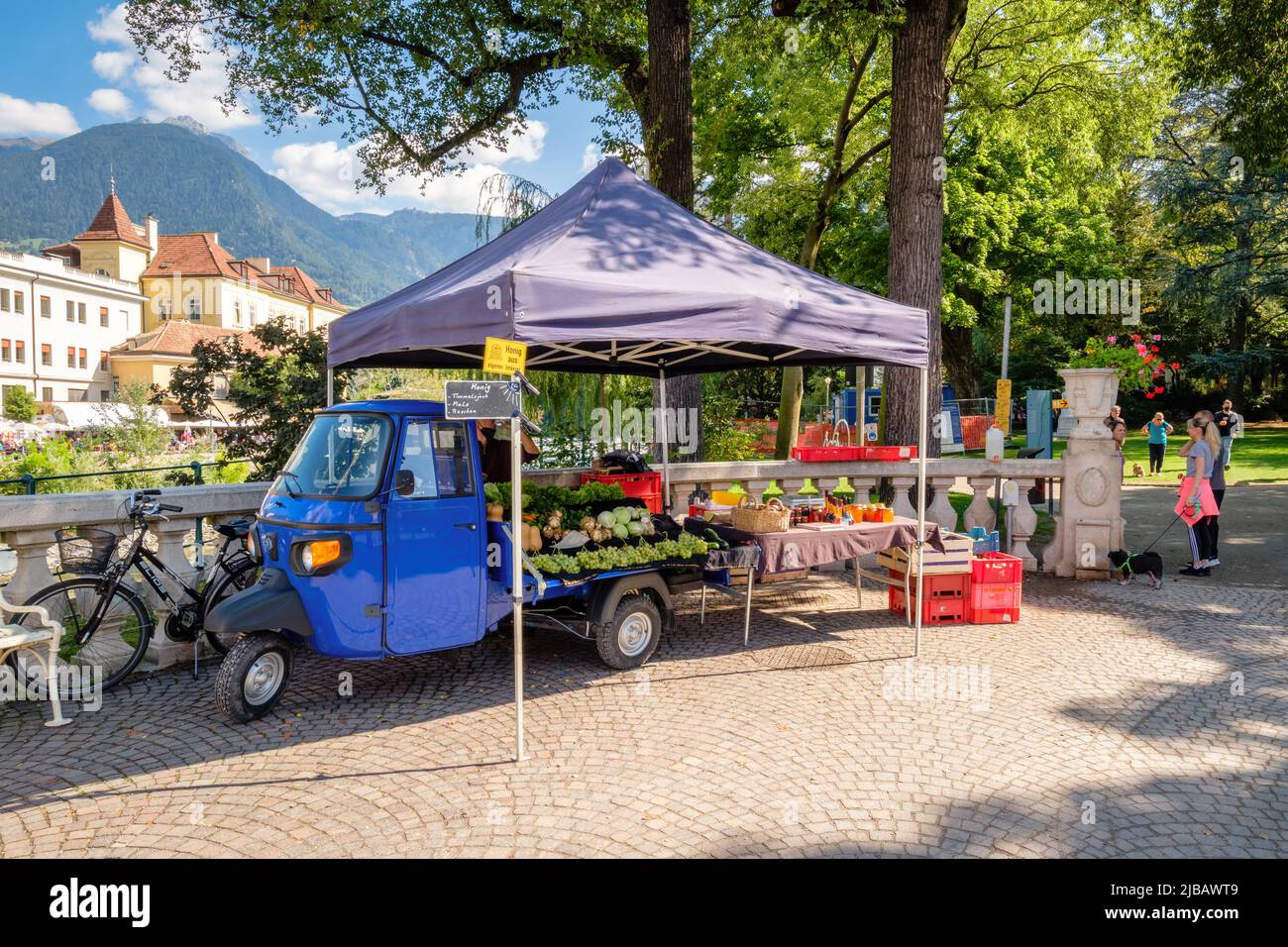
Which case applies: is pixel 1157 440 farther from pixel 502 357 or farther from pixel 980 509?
pixel 502 357

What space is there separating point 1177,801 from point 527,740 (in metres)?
3.48

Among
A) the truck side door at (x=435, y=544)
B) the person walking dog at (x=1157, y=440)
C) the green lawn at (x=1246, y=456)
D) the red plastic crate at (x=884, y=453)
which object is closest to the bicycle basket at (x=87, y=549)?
the truck side door at (x=435, y=544)

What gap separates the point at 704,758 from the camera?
4844mm

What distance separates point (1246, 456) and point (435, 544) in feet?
101

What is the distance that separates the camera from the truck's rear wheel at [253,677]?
5.28 metres

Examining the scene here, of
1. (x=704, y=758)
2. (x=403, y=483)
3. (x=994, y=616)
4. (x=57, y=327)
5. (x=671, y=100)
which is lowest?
(x=704, y=758)

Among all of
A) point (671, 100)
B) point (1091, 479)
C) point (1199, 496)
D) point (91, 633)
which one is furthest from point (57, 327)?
point (1199, 496)

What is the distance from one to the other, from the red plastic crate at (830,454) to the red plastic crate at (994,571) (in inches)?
89.4

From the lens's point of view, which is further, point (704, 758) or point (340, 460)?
point (340, 460)

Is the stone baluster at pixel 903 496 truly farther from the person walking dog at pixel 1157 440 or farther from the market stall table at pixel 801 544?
the person walking dog at pixel 1157 440

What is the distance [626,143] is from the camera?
48.2 feet

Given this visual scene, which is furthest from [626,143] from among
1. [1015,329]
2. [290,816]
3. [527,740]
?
[1015,329]

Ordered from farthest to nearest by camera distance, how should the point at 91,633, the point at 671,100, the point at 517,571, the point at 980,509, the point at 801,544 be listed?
the point at 671,100, the point at 980,509, the point at 801,544, the point at 91,633, the point at 517,571

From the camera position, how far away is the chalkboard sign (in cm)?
478
